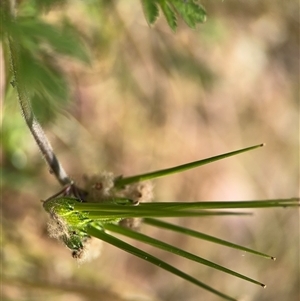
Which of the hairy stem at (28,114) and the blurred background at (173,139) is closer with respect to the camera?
the hairy stem at (28,114)

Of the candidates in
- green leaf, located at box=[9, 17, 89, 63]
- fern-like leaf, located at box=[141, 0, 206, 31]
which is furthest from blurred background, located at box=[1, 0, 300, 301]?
fern-like leaf, located at box=[141, 0, 206, 31]

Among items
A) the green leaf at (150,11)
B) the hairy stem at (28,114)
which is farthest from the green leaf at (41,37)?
the green leaf at (150,11)

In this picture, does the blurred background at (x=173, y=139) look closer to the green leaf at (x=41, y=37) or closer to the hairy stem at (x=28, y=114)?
the green leaf at (x=41, y=37)

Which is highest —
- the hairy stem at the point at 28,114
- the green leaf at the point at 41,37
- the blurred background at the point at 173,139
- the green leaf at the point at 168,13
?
the blurred background at the point at 173,139

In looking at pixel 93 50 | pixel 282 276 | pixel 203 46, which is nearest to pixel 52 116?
pixel 93 50

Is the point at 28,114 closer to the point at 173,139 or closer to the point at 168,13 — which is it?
the point at 168,13
